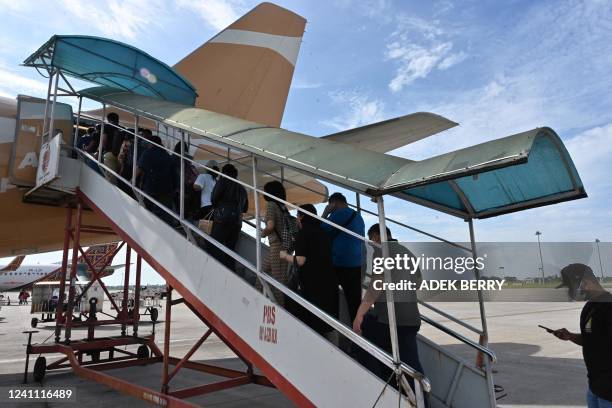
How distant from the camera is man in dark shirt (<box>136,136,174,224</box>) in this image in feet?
19.4

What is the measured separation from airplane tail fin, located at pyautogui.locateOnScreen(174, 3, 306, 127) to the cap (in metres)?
12.7

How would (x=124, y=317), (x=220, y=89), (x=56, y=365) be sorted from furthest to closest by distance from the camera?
1. (x=220, y=89)
2. (x=124, y=317)
3. (x=56, y=365)

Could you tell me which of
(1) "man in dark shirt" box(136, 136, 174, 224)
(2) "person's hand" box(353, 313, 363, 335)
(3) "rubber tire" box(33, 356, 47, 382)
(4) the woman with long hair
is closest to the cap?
(2) "person's hand" box(353, 313, 363, 335)

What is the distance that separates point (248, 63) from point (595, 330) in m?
13.9

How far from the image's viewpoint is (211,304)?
4.63 meters

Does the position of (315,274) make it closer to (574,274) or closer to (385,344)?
(385,344)

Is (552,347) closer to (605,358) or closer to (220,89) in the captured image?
(605,358)

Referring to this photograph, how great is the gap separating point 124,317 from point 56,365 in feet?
5.48

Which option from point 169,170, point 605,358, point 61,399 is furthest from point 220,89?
point 605,358

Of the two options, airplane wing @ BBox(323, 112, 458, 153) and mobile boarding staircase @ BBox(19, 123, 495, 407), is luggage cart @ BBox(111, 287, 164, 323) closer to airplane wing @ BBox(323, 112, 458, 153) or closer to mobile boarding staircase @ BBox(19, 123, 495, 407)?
airplane wing @ BBox(323, 112, 458, 153)

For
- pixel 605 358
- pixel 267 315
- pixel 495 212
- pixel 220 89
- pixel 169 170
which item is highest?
pixel 220 89

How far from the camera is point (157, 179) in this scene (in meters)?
5.95

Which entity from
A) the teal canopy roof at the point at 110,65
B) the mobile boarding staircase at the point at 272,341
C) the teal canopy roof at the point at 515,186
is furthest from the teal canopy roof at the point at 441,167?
the teal canopy roof at the point at 110,65

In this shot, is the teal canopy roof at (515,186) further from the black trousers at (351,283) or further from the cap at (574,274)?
the black trousers at (351,283)
